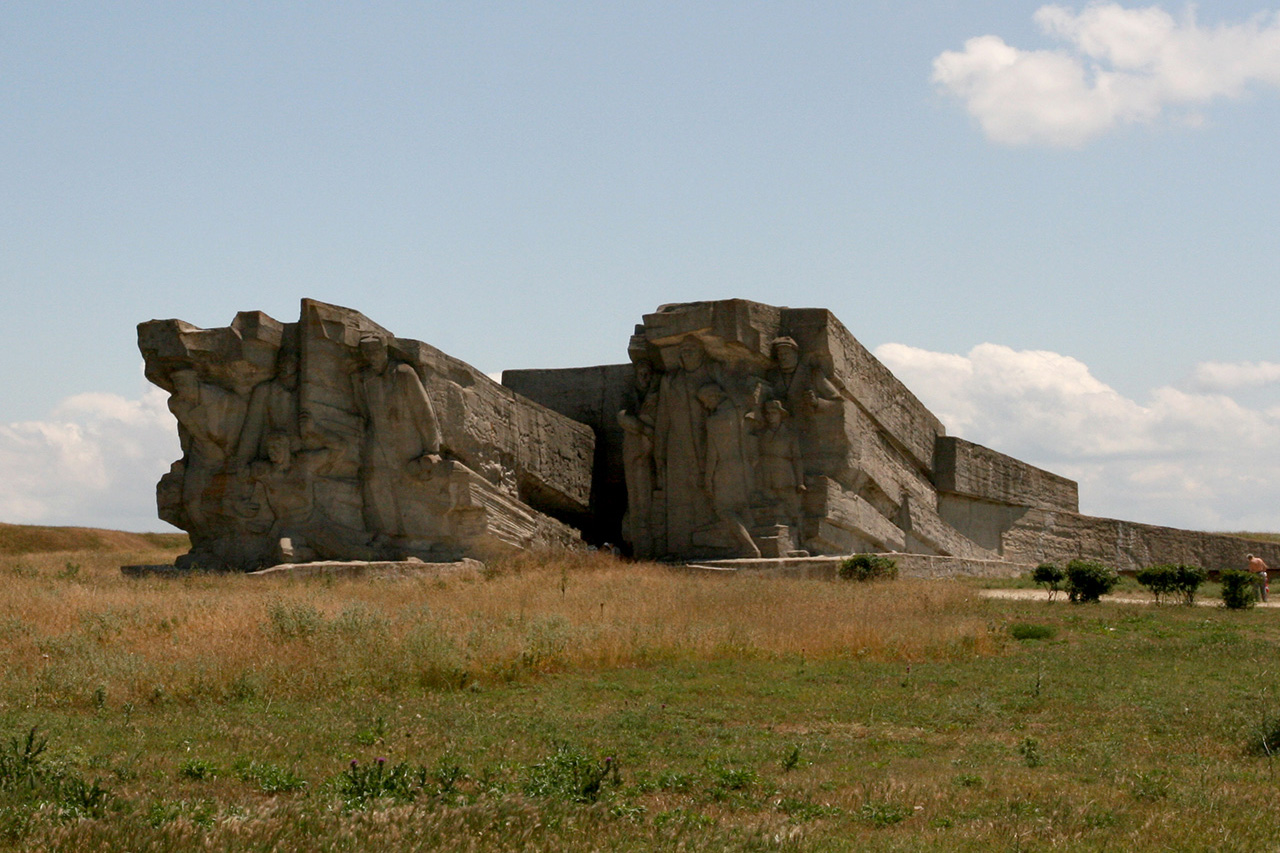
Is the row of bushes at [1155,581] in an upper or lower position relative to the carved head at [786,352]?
lower

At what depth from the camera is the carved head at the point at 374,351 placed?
2111 cm

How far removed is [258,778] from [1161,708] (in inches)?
247

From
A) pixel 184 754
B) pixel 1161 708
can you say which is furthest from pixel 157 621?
pixel 1161 708

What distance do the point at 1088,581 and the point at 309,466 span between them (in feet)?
39.1

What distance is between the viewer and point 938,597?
1620cm

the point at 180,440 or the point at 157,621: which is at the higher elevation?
the point at 180,440

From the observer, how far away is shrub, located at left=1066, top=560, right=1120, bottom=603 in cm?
1773

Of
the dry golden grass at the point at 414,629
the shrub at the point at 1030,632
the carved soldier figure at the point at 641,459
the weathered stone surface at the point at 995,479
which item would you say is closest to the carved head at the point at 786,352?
the carved soldier figure at the point at 641,459

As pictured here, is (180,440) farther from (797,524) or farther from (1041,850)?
(1041,850)

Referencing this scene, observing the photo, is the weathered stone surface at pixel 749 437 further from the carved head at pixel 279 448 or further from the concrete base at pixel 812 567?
the carved head at pixel 279 448

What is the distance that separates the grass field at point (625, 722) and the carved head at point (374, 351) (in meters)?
6.15

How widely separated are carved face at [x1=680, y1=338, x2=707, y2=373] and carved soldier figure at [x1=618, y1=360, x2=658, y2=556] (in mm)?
888

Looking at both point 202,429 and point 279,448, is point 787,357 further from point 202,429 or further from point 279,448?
point 202,429

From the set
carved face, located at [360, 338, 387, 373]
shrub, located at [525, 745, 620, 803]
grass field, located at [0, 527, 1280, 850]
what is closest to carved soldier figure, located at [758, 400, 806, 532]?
grass field, located at [0, 527, 1280, 850]
